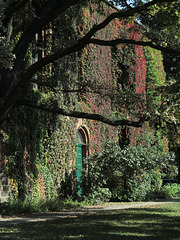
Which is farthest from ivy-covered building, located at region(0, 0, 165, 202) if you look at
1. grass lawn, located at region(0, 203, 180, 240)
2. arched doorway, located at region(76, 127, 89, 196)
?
grass lawn, located at region(0, 203, 180, 240)

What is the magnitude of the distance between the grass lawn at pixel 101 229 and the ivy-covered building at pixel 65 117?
344 centimetres

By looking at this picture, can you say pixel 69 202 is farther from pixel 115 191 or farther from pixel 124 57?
pixel 124 57

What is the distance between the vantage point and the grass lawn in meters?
7.41

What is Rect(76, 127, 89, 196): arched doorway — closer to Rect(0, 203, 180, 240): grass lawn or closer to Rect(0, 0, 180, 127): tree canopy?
Rect(0, 0, 180, 127): tree canopy

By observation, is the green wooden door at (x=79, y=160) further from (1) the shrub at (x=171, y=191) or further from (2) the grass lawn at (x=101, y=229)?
(2) the grass lawn at (x=101, y=229)

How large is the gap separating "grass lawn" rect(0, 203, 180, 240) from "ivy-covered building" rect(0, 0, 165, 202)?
135 inches

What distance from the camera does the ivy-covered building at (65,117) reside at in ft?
41.9

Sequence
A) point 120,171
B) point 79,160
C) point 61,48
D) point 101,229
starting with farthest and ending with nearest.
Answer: point 79,160
point 120,171
point 61,48
point 101,229

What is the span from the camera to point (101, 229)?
8.35m

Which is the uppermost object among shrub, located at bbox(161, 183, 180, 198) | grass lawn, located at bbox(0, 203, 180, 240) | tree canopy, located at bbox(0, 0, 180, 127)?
tree canopy, located at bbox(0, 0, 180, 127)

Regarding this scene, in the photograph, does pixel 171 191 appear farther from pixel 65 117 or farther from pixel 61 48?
pixel 61 48

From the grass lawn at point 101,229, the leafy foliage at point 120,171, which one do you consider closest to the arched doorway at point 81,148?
the leafy foliage at point 120,171

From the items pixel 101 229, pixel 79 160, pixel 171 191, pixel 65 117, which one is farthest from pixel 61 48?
pixel 171 191

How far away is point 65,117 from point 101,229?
26.0 feet
